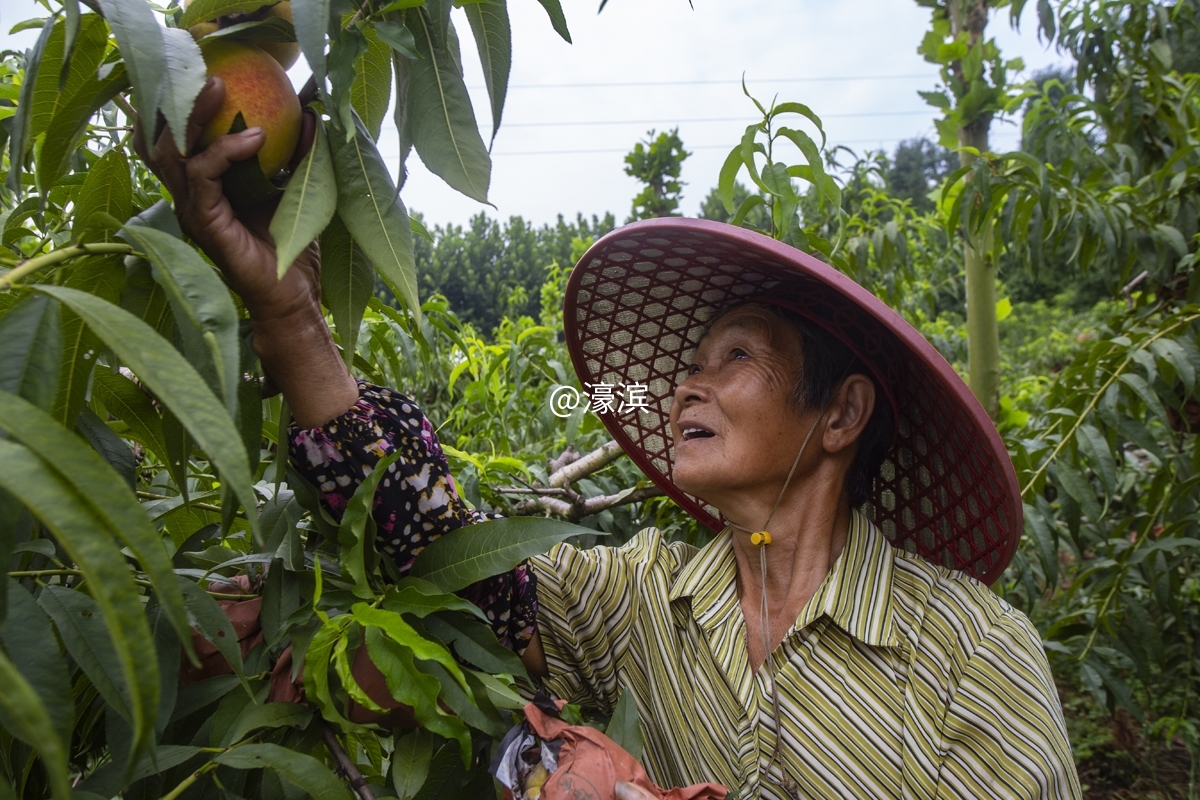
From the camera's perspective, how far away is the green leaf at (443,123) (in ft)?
2.10

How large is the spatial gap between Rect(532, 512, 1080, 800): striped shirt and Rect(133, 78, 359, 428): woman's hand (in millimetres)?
401

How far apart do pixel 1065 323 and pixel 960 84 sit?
9.81 meters

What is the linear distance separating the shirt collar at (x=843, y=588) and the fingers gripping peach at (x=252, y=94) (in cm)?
76

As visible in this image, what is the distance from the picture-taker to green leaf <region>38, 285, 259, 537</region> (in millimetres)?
390

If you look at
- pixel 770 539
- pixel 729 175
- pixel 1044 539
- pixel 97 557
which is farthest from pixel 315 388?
pixel 1044 539

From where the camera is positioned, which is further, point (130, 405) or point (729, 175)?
point (729, 175)

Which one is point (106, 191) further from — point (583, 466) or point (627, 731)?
point (583, 466)

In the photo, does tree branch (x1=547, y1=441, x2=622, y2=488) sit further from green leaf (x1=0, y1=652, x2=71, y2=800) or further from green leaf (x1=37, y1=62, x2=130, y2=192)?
A: green leaf (x1=0, y1=652, x2=71, y2=800)

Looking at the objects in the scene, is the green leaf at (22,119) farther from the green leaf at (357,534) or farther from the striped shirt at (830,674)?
the striped shirt at (830,674)

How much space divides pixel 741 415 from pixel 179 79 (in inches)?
30.9

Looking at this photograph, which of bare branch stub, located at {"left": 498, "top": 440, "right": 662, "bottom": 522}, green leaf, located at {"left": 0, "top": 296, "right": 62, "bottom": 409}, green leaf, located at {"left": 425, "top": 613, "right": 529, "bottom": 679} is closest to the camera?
green leaf, located at {"left": 0, "top": 296, "right": 62, "bottom": 409}

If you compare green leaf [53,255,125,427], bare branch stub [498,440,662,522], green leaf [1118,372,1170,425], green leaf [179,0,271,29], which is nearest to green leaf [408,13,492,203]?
green leaf [179,0,271,29]

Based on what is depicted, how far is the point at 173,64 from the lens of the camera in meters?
0.51

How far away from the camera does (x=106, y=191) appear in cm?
63
